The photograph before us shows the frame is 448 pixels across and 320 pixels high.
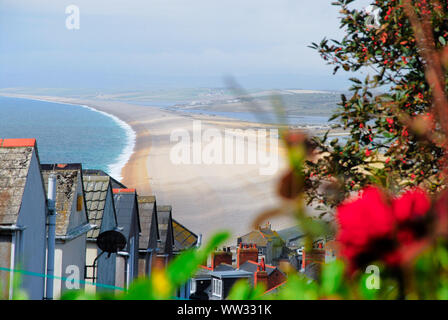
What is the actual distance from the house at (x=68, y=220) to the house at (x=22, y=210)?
38.2 inches

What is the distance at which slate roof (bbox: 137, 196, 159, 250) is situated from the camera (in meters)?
15.7

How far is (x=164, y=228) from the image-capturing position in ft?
58.8

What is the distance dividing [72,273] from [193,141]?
8155cm

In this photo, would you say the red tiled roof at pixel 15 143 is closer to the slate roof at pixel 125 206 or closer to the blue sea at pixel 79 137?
Result: the slate roof at pixel 125 206

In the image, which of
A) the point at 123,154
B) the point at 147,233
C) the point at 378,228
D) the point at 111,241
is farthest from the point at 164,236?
the point at 123,154

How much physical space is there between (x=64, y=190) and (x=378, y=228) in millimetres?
10570

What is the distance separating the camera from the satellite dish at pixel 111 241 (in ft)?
35.9

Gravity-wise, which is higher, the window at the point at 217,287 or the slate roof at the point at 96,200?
the slate roof at the point at 96,200

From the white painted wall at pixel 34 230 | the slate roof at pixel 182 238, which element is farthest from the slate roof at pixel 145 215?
the white painted wall at pixel 34 230

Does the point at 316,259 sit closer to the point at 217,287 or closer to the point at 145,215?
the point at 145,215

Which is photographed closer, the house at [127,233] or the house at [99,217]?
the house at [99,217]

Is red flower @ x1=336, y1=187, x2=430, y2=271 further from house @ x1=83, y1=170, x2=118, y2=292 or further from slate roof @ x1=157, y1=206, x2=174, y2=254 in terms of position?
slate roof @ x1=157, y1=206, x2=174, y2=254
